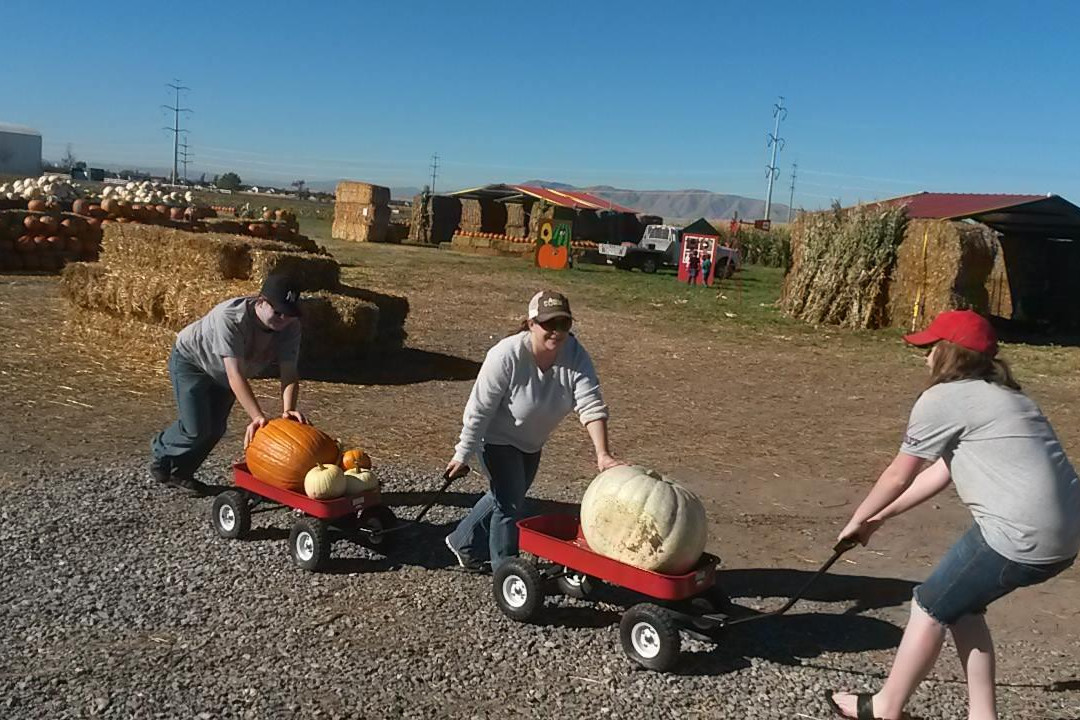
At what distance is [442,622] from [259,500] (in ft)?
5.58

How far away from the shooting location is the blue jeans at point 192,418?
6.41m

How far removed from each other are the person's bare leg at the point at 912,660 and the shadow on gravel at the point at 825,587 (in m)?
1.44

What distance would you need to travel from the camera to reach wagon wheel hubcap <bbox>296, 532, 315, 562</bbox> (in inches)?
212

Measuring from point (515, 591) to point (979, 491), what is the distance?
7.70 ft

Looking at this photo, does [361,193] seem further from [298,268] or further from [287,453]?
[287,453]

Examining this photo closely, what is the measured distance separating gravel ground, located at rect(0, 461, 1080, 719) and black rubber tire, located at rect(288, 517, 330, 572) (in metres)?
0.07

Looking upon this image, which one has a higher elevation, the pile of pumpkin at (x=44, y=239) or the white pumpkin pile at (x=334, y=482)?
the pile of pumpkin at (x=44, y=239)

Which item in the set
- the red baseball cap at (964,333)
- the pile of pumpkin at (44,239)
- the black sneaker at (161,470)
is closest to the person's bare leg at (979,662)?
the red baseball cap at (964,333)

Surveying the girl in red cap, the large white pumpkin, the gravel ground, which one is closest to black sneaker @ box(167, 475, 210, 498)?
the gravel ground

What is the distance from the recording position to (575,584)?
5.20 meters

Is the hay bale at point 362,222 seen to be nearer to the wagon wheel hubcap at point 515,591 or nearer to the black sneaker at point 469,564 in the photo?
the black sneaker at point 469,564

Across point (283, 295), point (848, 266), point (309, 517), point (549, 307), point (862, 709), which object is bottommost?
point (862, 709)

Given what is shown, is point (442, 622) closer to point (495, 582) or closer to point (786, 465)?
point (495, 582)

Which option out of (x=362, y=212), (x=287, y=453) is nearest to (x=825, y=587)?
(x=287, y=453)
